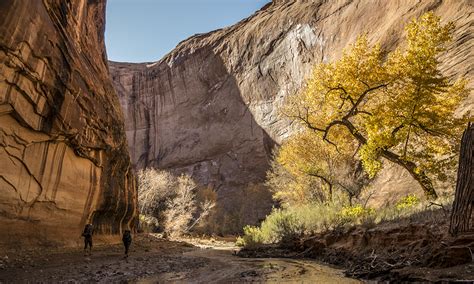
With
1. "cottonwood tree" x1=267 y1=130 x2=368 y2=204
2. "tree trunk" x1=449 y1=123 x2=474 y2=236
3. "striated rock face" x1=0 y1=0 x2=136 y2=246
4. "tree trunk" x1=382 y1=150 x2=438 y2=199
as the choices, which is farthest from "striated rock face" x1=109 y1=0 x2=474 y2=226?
"tree trunk" x1=449 y1=123 x2=474 y2=236

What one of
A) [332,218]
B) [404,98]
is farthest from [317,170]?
[404,98]

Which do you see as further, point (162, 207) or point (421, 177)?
point (162, 207)

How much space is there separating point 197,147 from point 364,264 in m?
44.6

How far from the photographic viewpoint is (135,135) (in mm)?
59000

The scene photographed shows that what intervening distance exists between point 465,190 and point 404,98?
7.30 m

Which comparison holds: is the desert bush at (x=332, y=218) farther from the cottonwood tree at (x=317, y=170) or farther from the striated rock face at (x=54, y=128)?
the striated rock face at (x=54, y=128)

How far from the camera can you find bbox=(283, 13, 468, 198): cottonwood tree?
13.2m

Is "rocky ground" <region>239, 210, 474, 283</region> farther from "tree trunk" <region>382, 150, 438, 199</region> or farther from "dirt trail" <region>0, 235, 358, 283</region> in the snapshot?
"tree trunk" <region>382, 150, 438, 199</region>

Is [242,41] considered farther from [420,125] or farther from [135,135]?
[420,125]

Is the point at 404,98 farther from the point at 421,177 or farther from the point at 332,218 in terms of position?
the point at 332,218

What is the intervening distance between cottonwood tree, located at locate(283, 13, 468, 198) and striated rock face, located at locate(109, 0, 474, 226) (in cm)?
2014

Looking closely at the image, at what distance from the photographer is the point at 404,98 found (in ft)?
44.2

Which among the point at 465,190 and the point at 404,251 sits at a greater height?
the point at 465,190

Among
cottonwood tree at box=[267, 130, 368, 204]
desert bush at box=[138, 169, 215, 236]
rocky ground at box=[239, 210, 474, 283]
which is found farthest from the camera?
desert bush at box=[138, 169, 215, 236]
